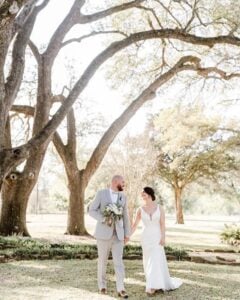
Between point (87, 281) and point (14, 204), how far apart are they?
26.0ft

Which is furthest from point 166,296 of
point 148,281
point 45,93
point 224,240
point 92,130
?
point 92,130

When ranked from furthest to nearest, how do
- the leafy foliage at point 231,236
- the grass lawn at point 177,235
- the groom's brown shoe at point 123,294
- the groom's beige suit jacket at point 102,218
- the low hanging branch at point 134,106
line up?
1. the leafy foliage at point 231,236
2. the grass lawn at point 177,235
3. the low hanging branch at point 134,106
4. the groom's beige suit jacket at point 102,218
5. the groom's brown shoe at point 123,294

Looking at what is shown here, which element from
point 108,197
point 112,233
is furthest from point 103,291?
point 108,197

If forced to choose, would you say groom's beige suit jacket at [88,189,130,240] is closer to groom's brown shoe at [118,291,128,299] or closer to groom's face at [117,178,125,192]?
groom's face at [117,178,125,192]

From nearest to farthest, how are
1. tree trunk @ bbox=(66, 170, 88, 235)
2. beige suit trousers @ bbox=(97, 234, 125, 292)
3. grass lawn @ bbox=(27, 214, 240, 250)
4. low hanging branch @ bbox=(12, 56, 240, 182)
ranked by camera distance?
beige suit trousers @ bbox=(97, 234, 125, 292)
low hanging branch @ bbox=(12, 56, 240, 182)
grass lawn @ bbox=(27, 214, 240, 250)
tree trunk @ bbox=(66, 170, 88, 235)

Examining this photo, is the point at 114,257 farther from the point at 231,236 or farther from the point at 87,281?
the point at 231,236

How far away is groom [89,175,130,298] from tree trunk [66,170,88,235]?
11042 mm

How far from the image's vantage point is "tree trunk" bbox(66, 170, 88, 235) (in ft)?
60.4

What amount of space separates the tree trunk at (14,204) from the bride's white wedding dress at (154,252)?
8.38 metres

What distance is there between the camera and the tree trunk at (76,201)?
60.4 feet

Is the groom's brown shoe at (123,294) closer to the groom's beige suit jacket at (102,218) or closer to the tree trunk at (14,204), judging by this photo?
the groom's beige suit jacket at (102,218)

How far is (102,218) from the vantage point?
726cm

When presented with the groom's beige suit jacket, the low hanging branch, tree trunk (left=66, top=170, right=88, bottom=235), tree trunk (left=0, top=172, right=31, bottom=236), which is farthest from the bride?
tree trunk (left=66, top=170, right=88, bottom=235)

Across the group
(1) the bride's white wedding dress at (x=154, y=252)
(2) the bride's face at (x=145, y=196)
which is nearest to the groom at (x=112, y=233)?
(2) the bride's face at (x=145, y=196)
